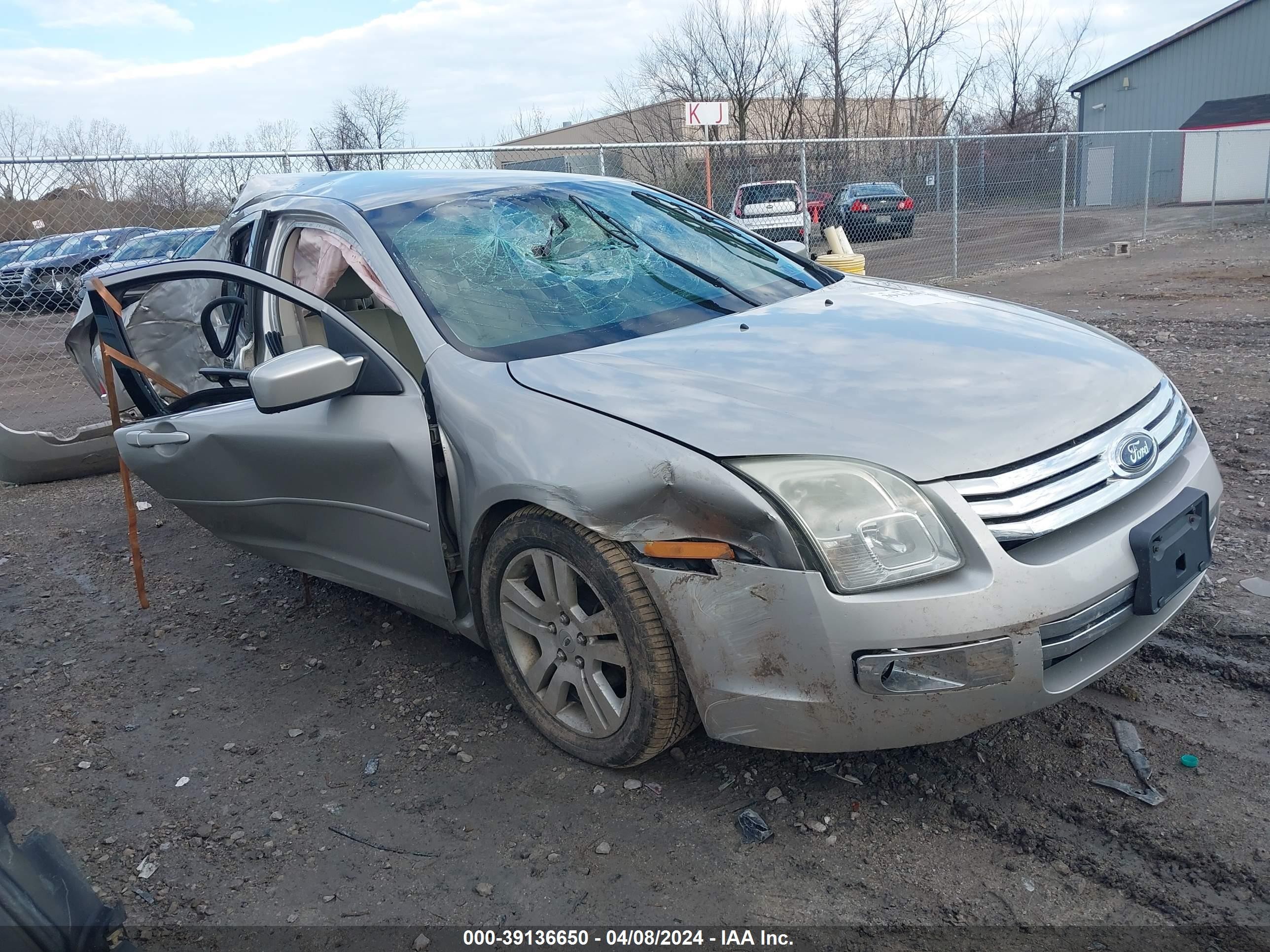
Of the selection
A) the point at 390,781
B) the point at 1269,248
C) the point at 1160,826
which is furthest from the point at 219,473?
the point at 1269,248

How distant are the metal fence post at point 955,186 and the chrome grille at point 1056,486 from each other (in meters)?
12.3

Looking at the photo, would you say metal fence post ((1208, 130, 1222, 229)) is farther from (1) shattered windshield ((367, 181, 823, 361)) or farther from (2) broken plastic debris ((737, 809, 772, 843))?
(2) broken plastic debris ((737, 809, 772, 843))

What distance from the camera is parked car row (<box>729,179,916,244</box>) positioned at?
12.3 metres

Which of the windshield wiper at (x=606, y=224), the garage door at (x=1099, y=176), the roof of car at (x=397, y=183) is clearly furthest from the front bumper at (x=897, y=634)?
the garage door at (x=1099, y=176)

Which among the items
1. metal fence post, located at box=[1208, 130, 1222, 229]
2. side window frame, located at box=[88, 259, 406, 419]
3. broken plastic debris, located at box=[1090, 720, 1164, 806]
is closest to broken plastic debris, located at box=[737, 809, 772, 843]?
broken plastic debris, located at box=[1090, 720, 1164, 806]

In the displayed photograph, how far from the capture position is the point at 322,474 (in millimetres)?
3250

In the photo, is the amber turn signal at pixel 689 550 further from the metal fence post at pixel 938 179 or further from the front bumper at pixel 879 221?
the metal fence post at pixel 938 179

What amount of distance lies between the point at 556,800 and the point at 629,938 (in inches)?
22.4

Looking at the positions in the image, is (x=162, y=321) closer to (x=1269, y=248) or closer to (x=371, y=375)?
(x=371, y=375)

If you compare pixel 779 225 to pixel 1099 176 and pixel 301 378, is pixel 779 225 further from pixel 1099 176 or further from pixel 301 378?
pixel 1099 176

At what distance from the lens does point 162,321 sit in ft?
17.7

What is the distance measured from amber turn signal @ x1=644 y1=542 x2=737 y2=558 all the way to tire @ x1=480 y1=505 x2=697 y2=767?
87mm

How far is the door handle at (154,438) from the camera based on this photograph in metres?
3.70

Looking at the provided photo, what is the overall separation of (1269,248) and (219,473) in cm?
1813
